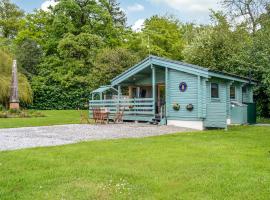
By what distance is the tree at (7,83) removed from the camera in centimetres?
2677

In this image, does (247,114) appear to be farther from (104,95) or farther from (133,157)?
(133,157)

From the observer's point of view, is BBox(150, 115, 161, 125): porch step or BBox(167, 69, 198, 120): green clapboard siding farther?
BBox(150, 115, 161, 125): porch step

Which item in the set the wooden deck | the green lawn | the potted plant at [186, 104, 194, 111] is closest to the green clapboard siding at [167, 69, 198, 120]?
the potted plant at [186, 104, 194, 111]

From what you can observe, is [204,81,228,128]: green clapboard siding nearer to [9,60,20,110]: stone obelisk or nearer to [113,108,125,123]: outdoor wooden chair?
[113,108,125,123]: outdoor wooden chair

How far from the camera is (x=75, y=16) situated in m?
35.6

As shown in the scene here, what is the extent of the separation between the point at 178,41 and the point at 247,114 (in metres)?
22.9

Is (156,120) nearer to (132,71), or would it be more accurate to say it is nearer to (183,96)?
(183,96)

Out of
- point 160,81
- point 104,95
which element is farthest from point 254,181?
point 104,95

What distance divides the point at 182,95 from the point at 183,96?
0.26ft

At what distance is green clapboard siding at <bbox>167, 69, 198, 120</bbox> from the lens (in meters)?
16.1

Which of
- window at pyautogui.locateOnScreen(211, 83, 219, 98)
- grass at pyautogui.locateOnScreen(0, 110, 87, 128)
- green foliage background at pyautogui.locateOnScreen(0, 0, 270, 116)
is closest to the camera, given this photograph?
window at pyautogui.locateOnScreen(211, 83, 219, 98)

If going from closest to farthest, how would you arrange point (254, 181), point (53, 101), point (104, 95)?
1. point (254, 181)
2. point (104, 95)
3. point (53, 101)

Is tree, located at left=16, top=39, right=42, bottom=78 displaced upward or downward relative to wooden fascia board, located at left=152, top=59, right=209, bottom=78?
upward

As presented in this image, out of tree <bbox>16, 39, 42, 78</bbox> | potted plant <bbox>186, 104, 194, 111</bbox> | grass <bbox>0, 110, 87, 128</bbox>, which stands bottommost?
grass <bbox>0, 110, 87, 128</bbox>
